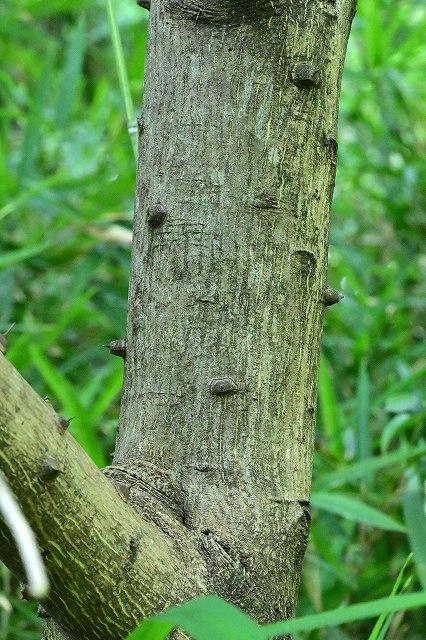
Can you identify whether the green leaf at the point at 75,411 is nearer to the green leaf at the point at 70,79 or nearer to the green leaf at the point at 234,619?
the green leaf at the point at 70,79

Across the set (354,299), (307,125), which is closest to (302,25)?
(307,125)

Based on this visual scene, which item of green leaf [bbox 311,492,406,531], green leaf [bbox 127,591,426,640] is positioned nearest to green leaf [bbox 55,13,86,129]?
green leaf [bbox 311,492,406,531]

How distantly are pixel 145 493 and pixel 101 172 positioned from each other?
1.33 meters

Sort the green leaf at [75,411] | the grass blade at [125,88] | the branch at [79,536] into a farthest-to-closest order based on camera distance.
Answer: the green leaf at [75,411] → the grass blade at [125,88] → the branch at [79,536]

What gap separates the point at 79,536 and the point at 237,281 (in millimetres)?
208

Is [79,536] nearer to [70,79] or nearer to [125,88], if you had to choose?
[125,88]

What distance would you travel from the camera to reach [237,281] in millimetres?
587

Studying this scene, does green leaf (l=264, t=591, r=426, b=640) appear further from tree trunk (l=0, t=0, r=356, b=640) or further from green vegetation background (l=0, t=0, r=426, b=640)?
green vegetation background (l=0, t=0, r=426, b=640)

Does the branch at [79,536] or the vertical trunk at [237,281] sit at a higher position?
the vertical trunk at [237,281]

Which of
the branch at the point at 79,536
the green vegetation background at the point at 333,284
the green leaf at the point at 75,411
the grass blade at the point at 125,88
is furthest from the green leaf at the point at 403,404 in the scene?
the branch at the point at 79,536

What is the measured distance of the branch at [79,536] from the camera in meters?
0.44

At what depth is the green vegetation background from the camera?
134cm

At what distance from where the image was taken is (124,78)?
33.6 inches

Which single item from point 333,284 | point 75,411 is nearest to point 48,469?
point 75,411
